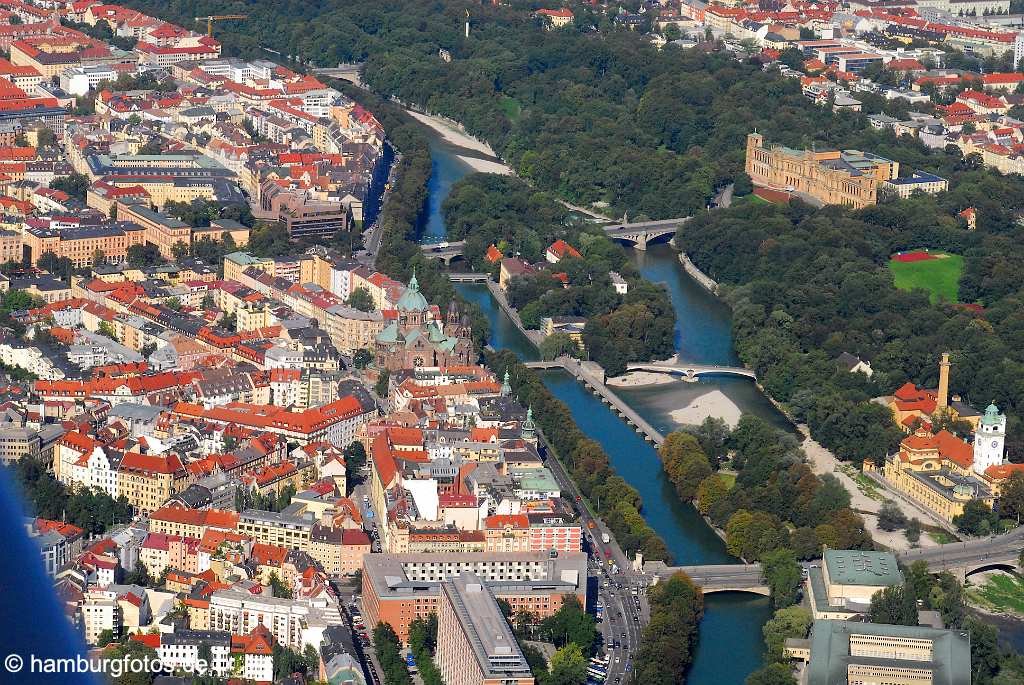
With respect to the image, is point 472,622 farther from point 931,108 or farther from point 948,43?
point 948,43

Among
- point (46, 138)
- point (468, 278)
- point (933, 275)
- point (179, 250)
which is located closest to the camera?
point (179, 250)

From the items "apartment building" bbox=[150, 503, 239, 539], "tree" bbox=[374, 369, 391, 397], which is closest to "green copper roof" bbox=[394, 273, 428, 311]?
"tree" bbox=[374, 369, 391, 397]

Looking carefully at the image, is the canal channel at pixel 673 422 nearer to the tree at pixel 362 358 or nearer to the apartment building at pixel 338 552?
the tree at pixel 362 358

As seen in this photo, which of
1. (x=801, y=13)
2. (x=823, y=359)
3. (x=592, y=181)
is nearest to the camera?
(x=823, y=359)

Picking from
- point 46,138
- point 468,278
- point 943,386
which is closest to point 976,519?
point 943,386

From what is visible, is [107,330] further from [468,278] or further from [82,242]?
[468,278]

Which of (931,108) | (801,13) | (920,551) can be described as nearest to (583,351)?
(920,551)
